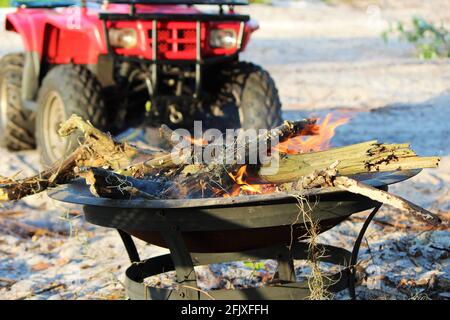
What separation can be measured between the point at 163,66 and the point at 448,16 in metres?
16.2

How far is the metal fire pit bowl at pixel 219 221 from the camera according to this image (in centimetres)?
308

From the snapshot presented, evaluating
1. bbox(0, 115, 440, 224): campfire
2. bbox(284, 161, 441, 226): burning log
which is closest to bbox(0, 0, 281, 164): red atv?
bbox(0, 115, 440, 224): campfire

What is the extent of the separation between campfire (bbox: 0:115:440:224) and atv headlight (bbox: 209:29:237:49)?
282 centimetres

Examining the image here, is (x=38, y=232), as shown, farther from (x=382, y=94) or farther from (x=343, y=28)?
(x=343, y=28)

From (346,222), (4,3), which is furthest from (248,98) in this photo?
(4,3)

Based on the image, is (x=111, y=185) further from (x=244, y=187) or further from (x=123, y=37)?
(x=123, y=37)

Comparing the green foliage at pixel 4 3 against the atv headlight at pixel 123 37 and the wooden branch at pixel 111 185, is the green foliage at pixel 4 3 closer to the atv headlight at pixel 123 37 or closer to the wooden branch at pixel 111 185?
the atv headlight at pixel 123 37

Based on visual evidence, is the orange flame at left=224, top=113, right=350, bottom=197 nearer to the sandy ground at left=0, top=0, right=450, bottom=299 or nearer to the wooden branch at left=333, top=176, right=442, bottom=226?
the wooden branch at left=333, top=176, right=442, bottom=226

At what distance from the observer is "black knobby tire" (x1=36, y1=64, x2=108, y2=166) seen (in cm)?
628

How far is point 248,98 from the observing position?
6.46m

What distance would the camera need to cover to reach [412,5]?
2550 cm

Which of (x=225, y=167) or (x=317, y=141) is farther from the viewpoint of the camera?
(x=317, y=141)

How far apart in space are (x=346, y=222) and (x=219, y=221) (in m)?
2.45
